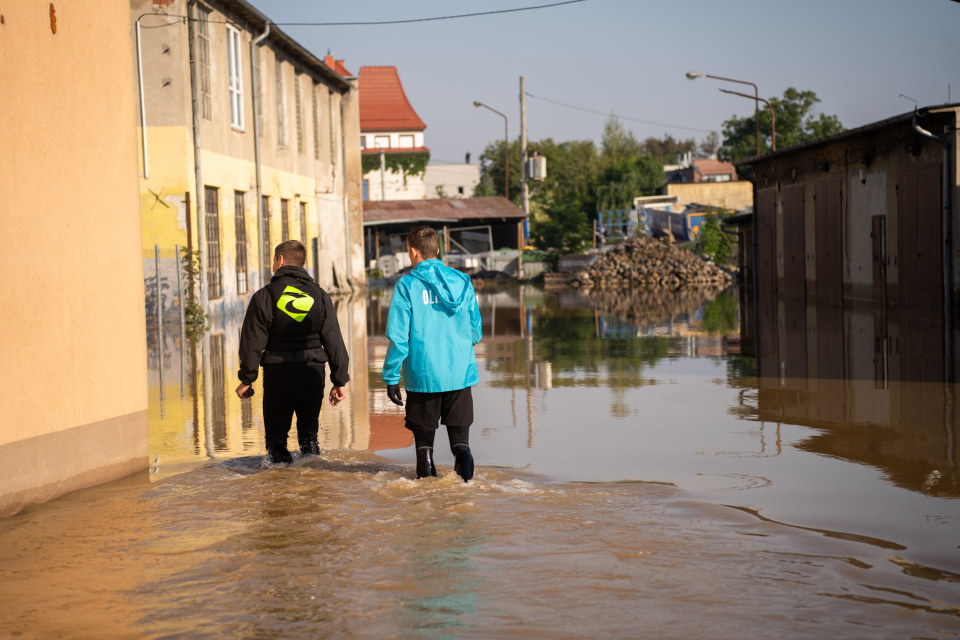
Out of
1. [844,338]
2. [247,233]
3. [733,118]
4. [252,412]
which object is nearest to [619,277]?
[247,233]

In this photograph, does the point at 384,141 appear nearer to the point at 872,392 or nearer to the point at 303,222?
the point at 303,222

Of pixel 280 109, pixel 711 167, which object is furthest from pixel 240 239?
pixel 711 167

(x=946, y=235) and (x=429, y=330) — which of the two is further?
(x=946, y=235)

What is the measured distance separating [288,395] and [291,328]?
449 mm

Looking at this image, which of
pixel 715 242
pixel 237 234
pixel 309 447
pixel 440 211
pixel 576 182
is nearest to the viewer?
pixel 309 447

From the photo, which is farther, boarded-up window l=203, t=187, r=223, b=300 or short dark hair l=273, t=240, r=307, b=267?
boarded-up window l=203, t=187, r=223, b=300

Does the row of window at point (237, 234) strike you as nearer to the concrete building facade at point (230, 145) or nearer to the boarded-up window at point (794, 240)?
the concrete building facade at point (230, 145)

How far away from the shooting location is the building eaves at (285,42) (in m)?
23.9

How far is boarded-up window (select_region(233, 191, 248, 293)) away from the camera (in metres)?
24.0

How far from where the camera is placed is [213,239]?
22188 mm

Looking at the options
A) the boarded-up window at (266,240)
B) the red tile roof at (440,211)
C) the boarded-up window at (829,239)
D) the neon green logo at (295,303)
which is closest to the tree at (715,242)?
the red tile roof at (440,211)

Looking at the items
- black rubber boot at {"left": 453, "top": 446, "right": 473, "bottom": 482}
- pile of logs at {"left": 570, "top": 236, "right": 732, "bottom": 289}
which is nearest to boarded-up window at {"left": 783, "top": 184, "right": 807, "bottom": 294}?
pile of logs at {"left": 570, "top": 236, "right": 732, "bottom": 289}

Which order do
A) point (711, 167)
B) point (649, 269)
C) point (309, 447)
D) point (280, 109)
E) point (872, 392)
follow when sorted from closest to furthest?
point (309, 447) < point (872, 392) < point (280, 109) < point (649, 269) < point (711, 167)

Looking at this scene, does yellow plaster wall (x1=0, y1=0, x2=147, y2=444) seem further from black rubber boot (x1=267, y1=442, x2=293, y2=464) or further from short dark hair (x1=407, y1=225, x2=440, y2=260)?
short dark hair (x1=407, y1=225, x2=440, y2=260)
